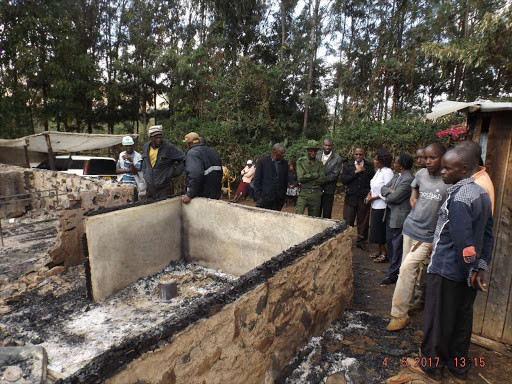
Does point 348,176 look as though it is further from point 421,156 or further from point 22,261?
point 22,261

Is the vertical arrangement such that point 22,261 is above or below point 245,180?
below

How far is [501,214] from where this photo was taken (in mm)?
2803

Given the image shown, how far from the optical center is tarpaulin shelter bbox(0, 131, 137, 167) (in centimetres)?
933

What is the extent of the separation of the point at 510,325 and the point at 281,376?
2.08 m

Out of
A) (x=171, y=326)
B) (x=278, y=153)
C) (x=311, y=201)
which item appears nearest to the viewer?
(x=171, y=326)

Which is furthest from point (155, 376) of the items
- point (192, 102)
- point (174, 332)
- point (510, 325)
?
point (192, 102)

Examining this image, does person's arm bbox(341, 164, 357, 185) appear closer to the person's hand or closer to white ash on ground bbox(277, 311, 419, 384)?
white ash on ground bbox(277, 311, 419, 384)

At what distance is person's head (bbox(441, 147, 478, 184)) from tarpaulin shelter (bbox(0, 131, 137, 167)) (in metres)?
9.63

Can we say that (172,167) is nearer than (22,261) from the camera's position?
No

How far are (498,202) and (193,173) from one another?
3774 mm

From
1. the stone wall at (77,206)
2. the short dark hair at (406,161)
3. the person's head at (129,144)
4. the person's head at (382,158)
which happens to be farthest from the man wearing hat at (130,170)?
the short dark hair at (406,161)

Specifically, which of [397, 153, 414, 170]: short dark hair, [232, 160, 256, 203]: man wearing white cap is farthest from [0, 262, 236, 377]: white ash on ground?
[232, 160, 256, 203]: man wearing white cap

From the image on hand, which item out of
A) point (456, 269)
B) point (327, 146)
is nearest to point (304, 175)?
point (327, 146)

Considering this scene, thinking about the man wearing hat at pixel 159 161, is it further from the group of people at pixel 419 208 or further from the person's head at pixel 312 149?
the person's head at pixel 312 149
